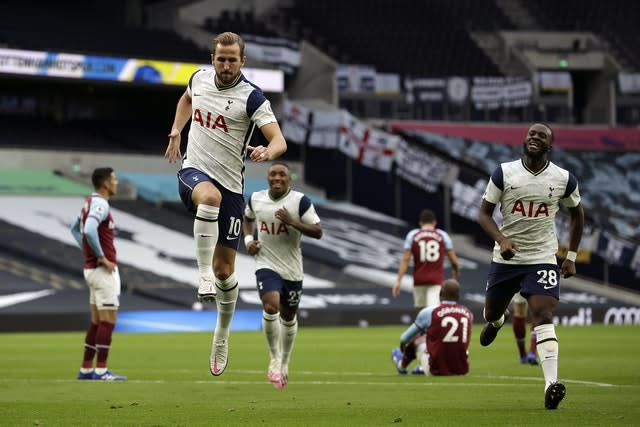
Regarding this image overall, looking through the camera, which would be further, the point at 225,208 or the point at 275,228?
the point at 275,228

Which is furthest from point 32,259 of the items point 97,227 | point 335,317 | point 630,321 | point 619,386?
point 619,386

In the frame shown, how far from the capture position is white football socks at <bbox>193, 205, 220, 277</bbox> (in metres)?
10.8

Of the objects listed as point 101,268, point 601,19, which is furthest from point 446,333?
point 601,19

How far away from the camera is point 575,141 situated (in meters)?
48.9

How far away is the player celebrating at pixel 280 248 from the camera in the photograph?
14.5 metres

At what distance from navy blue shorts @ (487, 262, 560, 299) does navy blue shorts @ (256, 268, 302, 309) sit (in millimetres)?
2992

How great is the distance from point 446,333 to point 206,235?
6.00 m

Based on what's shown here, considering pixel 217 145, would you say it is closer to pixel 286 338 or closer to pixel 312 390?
pixel 312 390

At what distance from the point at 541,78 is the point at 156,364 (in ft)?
111

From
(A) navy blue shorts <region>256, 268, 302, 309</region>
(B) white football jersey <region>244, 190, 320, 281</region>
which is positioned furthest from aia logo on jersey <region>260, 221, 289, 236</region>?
(A) navy blue shorts <region>256, 268, 302, 309</region>

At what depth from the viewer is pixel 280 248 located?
1494 centimetres

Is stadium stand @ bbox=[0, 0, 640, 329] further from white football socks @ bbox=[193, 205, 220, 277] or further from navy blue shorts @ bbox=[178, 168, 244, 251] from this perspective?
white football socks @ bbox=[193, 205, 220, 277]

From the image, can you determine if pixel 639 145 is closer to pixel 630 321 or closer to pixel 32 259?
pixel 630 321

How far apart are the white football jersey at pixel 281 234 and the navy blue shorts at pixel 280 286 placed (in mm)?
62
